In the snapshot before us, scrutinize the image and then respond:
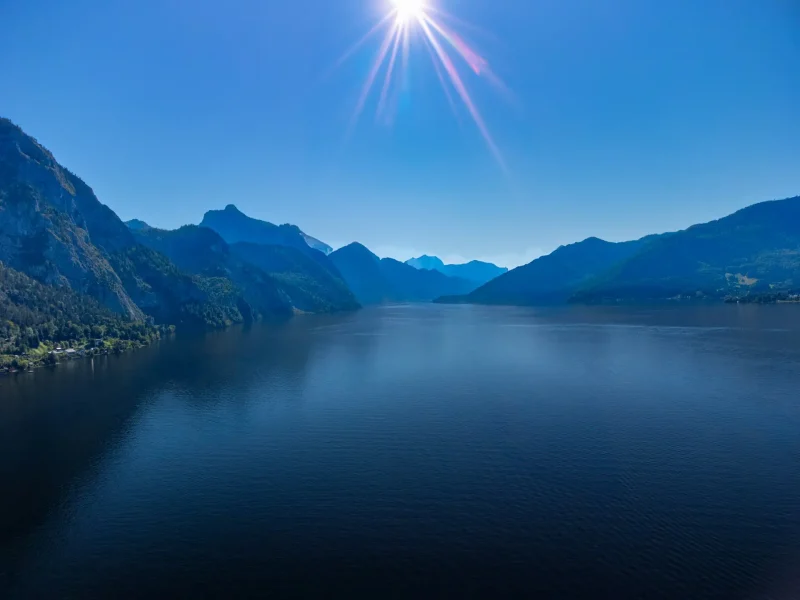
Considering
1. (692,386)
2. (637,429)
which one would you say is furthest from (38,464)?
(692,386)

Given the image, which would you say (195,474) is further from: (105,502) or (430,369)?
(430,369)

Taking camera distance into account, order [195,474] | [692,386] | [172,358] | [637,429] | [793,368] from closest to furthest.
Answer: [195,474] → [637,429] → [692,386] → [793,368] → [172,358]

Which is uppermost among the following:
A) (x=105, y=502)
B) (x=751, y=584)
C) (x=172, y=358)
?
(x=172, y=358)

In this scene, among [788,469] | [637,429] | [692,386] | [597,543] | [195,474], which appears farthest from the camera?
[692,386]

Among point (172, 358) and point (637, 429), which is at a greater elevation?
point (172, 358)

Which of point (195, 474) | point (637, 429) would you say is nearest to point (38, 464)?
point (195, 474)

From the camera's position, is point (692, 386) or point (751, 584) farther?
point (692, 386)

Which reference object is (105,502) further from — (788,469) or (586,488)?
(788,469)
